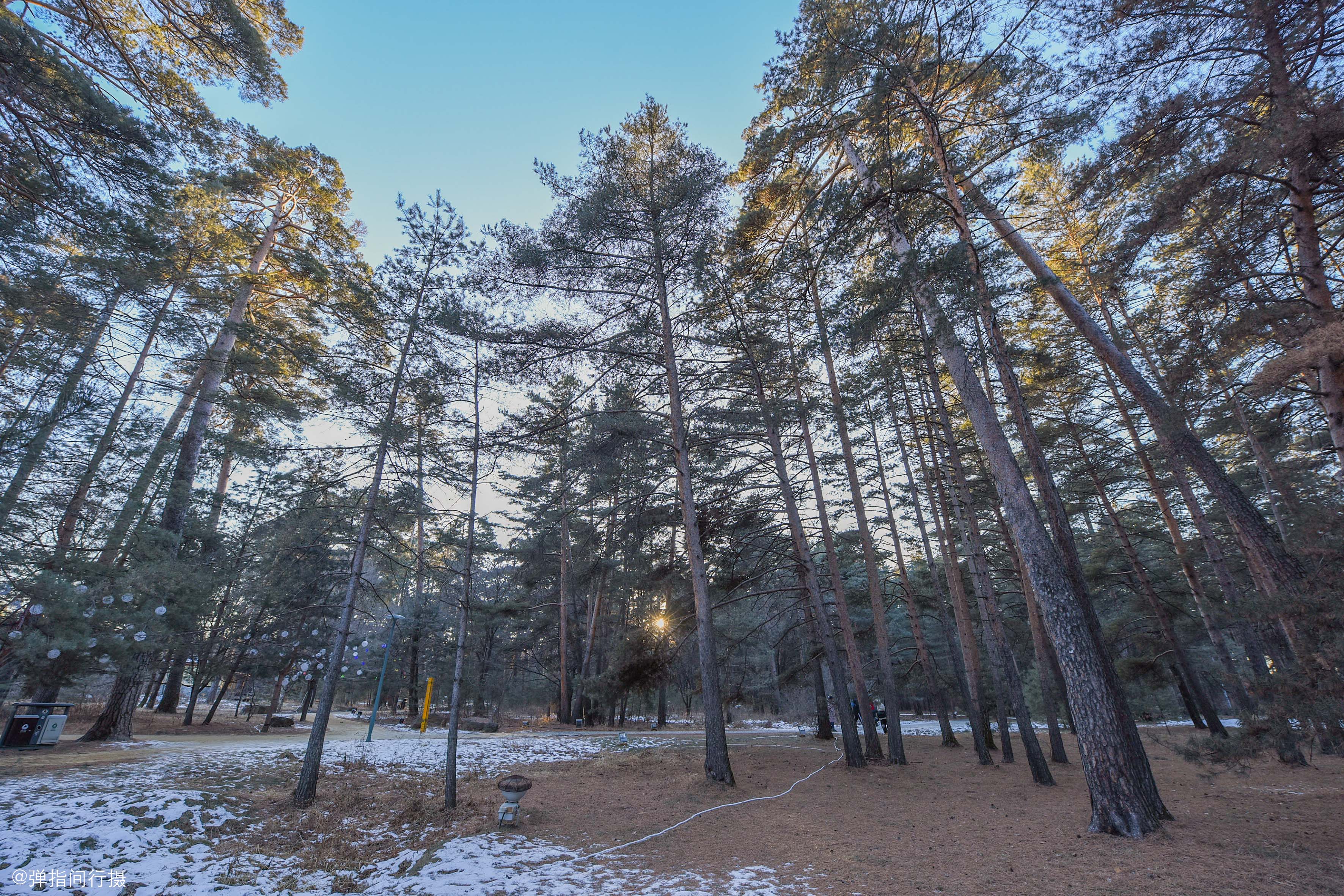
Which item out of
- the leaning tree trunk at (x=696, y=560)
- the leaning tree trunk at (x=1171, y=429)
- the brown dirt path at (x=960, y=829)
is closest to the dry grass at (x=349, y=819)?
the brown dirt path at (x=960, y=829)

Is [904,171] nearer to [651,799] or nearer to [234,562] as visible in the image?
[651,799]

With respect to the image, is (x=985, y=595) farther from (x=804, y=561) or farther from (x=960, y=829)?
(x=960, y=829)

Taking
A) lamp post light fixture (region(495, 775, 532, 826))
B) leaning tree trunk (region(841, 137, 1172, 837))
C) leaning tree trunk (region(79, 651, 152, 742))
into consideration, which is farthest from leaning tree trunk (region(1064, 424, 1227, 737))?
leaning tree trunk (region(79, 651, 152, 742))

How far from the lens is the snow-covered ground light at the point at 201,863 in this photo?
14.0ft

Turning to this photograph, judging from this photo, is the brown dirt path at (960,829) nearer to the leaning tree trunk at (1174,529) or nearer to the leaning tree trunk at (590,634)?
the leaning tree trunk at (1174,529)

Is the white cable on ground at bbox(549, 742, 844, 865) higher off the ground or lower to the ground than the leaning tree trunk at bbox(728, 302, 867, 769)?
lower

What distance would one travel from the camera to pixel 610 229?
10156mm

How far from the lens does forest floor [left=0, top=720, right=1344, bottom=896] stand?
430 cm

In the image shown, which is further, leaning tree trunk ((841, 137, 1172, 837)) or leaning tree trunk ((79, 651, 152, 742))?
leaning tree trunk ((79, 651, 152, 742))

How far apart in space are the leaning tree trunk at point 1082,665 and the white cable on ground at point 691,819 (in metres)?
4.23

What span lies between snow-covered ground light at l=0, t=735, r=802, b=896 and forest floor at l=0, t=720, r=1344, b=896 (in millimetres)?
26

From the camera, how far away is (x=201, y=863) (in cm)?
477

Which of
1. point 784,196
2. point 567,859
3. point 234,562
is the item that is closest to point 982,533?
point 784,196

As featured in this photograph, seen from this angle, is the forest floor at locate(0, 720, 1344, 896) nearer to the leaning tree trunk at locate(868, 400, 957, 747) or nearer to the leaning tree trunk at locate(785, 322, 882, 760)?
the leaning tree trunk at locate(785, 322, 882, 760)
